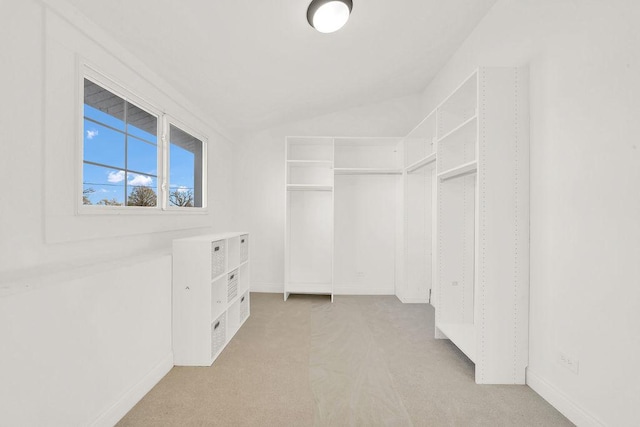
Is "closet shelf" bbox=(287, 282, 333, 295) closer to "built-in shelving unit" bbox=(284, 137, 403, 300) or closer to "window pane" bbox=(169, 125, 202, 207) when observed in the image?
"built-in shelving unit" bbox=(284, 137, 403, 300)

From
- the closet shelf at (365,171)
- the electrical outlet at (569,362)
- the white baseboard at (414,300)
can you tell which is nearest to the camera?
the electrical outlet at (569,362)

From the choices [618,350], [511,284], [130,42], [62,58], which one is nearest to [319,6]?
[130,42]

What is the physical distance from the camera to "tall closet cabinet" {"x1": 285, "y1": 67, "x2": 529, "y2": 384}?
2.06 metres

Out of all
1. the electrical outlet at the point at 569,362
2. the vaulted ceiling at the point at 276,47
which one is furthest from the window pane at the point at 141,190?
the electrical outlet at the point at 569,362

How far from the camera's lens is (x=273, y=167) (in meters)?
4.52

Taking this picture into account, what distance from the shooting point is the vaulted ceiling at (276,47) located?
1858 mm

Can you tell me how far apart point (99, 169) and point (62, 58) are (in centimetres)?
65

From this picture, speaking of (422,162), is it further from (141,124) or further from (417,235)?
(141,124)

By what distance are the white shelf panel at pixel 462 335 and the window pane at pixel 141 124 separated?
121 inches

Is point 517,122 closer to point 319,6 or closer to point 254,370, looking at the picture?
point 319,6

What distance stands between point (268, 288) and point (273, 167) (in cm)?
186

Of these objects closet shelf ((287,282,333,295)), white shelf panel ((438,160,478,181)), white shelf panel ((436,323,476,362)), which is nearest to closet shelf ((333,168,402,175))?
white shelf panel ((438,160,478,181))

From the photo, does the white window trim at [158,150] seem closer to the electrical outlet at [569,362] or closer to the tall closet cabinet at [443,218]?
the tall closet cabinet at [443,218]

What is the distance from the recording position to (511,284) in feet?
6.76
